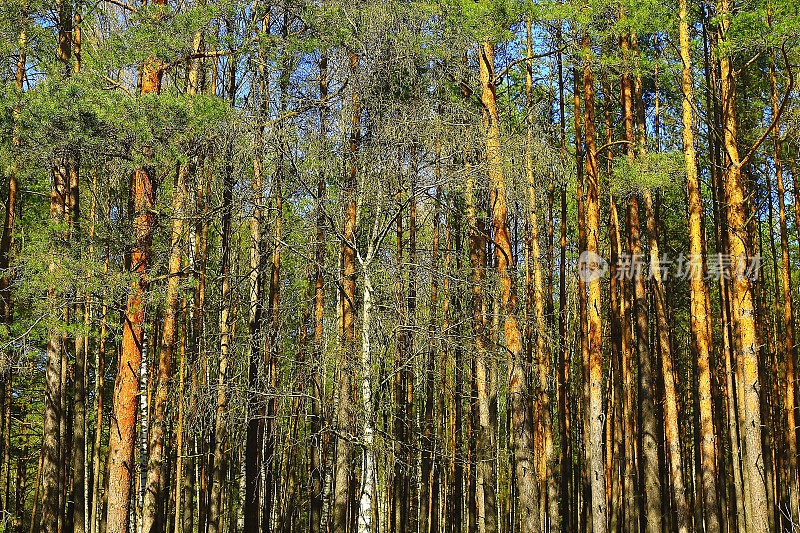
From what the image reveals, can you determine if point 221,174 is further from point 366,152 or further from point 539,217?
point 539,217

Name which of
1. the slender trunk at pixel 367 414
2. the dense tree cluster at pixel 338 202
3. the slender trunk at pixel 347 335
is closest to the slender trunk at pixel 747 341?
the dense tree cluster at pixel 338 202

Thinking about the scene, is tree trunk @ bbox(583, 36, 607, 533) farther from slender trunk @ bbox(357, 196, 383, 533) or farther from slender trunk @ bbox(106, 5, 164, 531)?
slender trunk @ bbox(106, 5, 164, 531)

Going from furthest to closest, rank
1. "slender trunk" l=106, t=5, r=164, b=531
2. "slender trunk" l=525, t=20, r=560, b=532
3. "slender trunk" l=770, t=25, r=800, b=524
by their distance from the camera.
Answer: "slender trunk" l=770, t=25, r=800, b=524
"slender trunk" l=525, t=20, r=560, b=532
"slender trunk" l=106, t=5, r=164, b=531

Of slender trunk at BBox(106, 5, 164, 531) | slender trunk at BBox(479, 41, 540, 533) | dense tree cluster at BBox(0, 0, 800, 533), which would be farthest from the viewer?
slender trunk at BBox(106, 5, 164, 531)

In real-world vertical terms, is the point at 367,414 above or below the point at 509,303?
below

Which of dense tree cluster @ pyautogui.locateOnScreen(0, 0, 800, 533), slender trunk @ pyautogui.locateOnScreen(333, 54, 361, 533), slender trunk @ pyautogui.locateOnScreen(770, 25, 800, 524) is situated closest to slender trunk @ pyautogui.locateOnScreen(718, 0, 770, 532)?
dense tree cluster @ pyautogui.locateOnScreen(0, 0, 800, 533)

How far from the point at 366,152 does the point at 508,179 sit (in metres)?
1.84

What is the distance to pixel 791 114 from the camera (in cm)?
1133

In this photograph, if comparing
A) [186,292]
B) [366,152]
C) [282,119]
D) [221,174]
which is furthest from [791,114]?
[186,292]

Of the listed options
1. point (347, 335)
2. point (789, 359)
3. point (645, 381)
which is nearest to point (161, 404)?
point (347, 335)

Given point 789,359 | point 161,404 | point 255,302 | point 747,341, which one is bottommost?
point 161,404

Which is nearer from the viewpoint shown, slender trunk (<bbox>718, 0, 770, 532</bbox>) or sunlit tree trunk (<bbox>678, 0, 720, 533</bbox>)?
slender trunk (<bbox>718, 0, 770, 532</bbox>)

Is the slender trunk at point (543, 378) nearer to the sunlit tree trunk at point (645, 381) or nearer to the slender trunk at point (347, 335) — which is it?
the sunlit tree trunk at point (645, 381)

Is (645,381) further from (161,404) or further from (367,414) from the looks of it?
(161,404)
